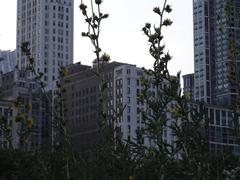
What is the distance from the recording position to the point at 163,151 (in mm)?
6582

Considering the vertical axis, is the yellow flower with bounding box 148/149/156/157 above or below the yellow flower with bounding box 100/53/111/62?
below

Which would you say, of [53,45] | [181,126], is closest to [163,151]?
[181,126]

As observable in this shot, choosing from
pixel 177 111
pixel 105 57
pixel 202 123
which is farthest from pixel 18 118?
pixel 202 123

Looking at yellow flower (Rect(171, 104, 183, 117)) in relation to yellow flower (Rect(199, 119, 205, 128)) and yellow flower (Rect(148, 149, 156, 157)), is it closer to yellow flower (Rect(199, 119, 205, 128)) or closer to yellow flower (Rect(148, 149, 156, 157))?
yellow flower (Rect(199, 119, 205, 128))

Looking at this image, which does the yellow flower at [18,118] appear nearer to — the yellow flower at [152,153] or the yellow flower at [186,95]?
the yellow flower at [152,153]

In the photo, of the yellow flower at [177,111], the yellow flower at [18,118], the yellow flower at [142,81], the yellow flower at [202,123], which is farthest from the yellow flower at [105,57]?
the yellow flower at [202,123]

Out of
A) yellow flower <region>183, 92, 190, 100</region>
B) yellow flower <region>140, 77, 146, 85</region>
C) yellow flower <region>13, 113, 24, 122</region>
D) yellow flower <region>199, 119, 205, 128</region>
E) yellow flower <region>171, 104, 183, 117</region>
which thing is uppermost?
yellow flower <region>140, 77, 146, 85</region>

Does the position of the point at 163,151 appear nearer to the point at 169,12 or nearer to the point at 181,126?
the point at 181,126

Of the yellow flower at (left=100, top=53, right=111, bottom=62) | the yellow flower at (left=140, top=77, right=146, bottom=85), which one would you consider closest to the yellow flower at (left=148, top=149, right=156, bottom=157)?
the yellow flower at (left=140, top=77, right=146, bottom=85)

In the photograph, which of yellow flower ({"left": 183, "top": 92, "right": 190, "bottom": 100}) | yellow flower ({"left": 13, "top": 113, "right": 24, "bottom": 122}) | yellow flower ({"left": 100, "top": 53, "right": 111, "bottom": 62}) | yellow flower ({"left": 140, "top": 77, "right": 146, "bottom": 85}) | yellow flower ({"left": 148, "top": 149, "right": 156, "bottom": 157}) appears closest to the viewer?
yellow flower ({"left": 183, "top": 92, "right": 190, "bottom": 100})

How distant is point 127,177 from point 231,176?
46.0 inches

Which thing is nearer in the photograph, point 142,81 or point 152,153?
point 152,153

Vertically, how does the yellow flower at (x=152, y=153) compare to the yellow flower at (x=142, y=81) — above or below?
below

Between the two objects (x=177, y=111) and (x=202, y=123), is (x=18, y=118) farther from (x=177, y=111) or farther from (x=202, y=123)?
(x=202, y=123)
